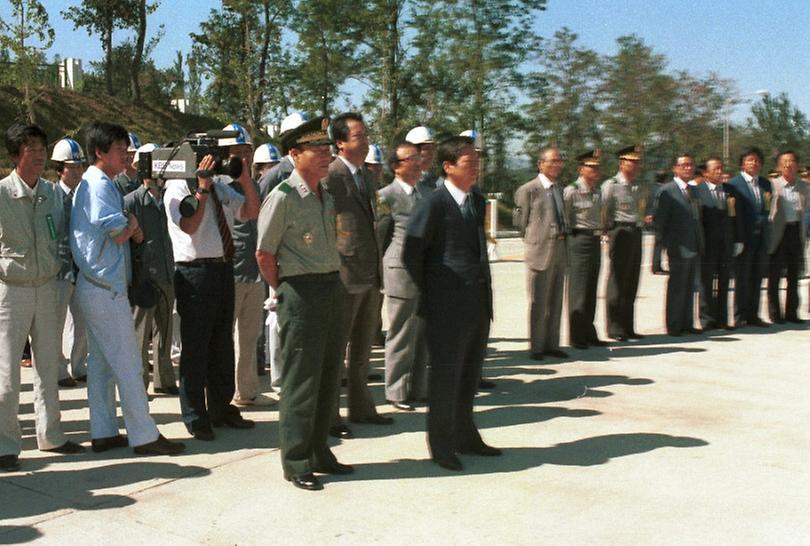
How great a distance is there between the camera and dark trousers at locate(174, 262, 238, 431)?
5.89 meters

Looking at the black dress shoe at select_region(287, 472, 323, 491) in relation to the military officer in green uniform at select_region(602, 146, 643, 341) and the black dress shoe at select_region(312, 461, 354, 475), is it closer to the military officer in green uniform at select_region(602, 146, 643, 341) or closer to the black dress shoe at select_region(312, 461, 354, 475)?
the black dress shoe at select_region(312, 461, 354, 475)

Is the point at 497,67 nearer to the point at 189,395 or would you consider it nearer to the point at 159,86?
the point at 189,395

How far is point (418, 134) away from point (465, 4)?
534 inches

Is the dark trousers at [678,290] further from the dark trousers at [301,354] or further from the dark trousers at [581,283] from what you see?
the dark trousers at [301,354]

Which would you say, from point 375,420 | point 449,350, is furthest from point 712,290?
point 449,350

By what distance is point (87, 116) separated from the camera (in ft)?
103

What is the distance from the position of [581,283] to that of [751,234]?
274 cm

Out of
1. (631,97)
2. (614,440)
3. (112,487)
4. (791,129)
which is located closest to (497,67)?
(631,97)

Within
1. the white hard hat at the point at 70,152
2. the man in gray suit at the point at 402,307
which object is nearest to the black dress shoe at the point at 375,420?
the man in gray suit at the point at 402,307

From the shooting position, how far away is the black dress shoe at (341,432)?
6062 mm

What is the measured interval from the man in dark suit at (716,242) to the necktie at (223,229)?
6544 millimetres

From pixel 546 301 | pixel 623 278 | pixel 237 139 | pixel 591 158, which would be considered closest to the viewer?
pixel 237 139

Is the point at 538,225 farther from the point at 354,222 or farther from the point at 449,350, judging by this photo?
the point at 449,350

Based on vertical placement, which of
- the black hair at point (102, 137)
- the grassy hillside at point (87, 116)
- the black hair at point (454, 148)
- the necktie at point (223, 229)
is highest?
the grassy hillside at point (87, 116)
